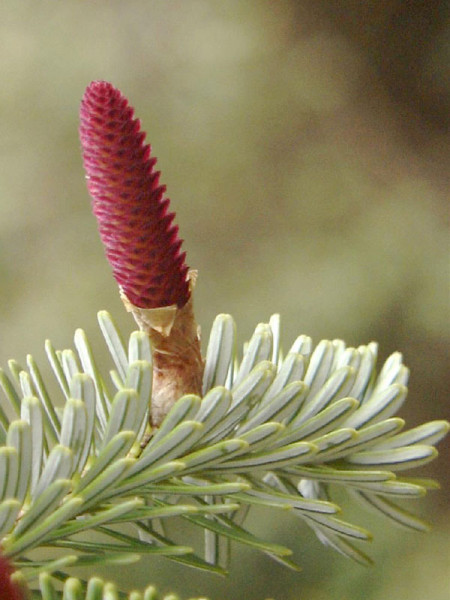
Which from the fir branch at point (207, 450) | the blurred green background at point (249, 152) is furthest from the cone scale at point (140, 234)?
the blurred green background at point (249, 152)

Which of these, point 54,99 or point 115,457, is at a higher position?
point 54,99

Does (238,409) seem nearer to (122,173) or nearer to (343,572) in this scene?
(122,173)

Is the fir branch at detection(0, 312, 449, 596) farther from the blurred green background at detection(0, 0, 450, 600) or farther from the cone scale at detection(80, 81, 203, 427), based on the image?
the blurred green background at detection(0, 0, 450, 600)

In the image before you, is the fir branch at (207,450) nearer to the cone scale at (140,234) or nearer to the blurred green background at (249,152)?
the cone scale at (140,234)

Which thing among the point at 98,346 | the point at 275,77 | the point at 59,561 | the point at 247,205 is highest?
the point at 275,77

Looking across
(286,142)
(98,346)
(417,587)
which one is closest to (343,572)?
(417,587)

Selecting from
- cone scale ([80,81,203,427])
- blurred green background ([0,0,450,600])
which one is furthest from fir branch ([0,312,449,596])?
blurred green background ([0,0,450,600])
